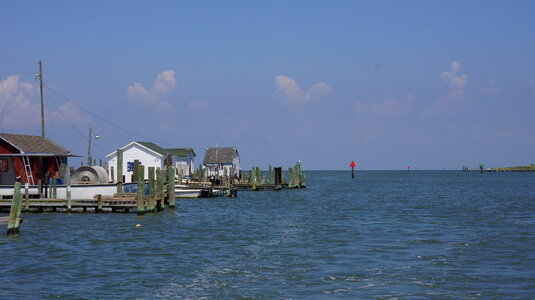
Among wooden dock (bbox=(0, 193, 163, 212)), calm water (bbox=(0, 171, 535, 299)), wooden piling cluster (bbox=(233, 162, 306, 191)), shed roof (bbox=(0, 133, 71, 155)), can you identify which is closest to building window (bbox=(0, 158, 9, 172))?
shed roof (bbox=(0, 133, 71, 155))

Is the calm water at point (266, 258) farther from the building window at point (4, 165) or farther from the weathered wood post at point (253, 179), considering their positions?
the weathered wood post at point (253, 179)

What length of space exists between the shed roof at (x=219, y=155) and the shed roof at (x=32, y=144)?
3972 cm

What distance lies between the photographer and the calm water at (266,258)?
15.1m

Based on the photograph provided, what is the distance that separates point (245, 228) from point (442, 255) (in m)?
11.3

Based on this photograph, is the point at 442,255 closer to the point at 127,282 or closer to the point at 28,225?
the point at 127,282

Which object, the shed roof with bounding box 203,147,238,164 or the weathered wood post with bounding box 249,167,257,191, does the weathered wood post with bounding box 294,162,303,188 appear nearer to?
the weathered wood post with bounding box 249,167,257,191

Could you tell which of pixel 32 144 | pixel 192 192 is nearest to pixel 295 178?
pixel 192 192

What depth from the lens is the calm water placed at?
1507cm

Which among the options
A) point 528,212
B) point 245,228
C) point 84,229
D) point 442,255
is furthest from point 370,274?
point 528,212

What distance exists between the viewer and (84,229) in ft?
88.4

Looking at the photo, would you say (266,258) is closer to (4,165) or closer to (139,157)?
(4,165)

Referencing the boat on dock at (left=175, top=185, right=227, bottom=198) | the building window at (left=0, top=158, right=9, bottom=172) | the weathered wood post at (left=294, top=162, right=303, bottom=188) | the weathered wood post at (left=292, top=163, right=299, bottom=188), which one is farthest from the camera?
the weathered wood post at (left=294, top=162, right=303, bottom=188)

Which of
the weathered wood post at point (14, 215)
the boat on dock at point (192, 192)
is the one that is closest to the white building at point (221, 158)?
the boat on dock at point (192, 192)

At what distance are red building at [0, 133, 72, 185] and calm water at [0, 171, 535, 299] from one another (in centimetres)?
932
